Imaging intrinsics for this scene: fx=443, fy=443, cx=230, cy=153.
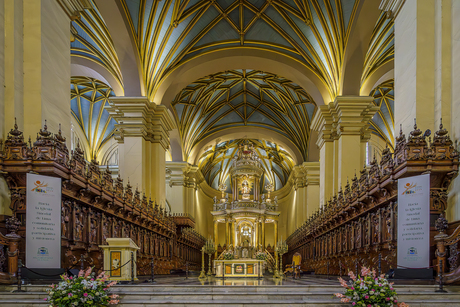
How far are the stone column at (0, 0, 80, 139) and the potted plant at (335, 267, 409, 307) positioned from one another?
7136 millimetres

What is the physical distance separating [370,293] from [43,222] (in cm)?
609

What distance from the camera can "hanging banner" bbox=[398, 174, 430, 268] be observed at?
27.0 feet

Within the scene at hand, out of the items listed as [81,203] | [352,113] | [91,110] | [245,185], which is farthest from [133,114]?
[245,185]

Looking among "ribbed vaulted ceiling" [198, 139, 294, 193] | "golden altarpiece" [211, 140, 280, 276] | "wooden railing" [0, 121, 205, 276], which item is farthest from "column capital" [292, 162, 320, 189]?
"wooden railing" [0, 121, 205, 276]

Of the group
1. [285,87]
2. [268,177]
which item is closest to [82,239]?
[285,87]

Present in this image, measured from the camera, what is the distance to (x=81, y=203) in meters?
11.2

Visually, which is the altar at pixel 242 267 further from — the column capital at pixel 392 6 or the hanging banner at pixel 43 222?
the column capital at pixel 392 6

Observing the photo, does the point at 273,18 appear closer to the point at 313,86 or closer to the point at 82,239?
the point at 313,86

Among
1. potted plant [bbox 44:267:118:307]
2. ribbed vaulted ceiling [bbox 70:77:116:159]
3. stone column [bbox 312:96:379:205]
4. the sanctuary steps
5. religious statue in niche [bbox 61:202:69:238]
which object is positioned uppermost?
ribbed vaulted ceiling [bbox 70:77:116:159]

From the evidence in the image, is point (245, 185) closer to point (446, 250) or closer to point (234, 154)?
A: point (234, 154)

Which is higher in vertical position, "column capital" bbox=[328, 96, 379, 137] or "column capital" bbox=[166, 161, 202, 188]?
"column capital" bbox=[328, 96, 379, 137]

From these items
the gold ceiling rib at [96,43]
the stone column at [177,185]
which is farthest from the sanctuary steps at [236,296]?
the stone column at [177,185]

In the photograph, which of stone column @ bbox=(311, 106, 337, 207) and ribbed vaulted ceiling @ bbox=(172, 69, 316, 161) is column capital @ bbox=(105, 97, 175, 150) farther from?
stone column @ bbox=(311, 106, 337, 207)

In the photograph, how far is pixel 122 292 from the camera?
7.95 metres
